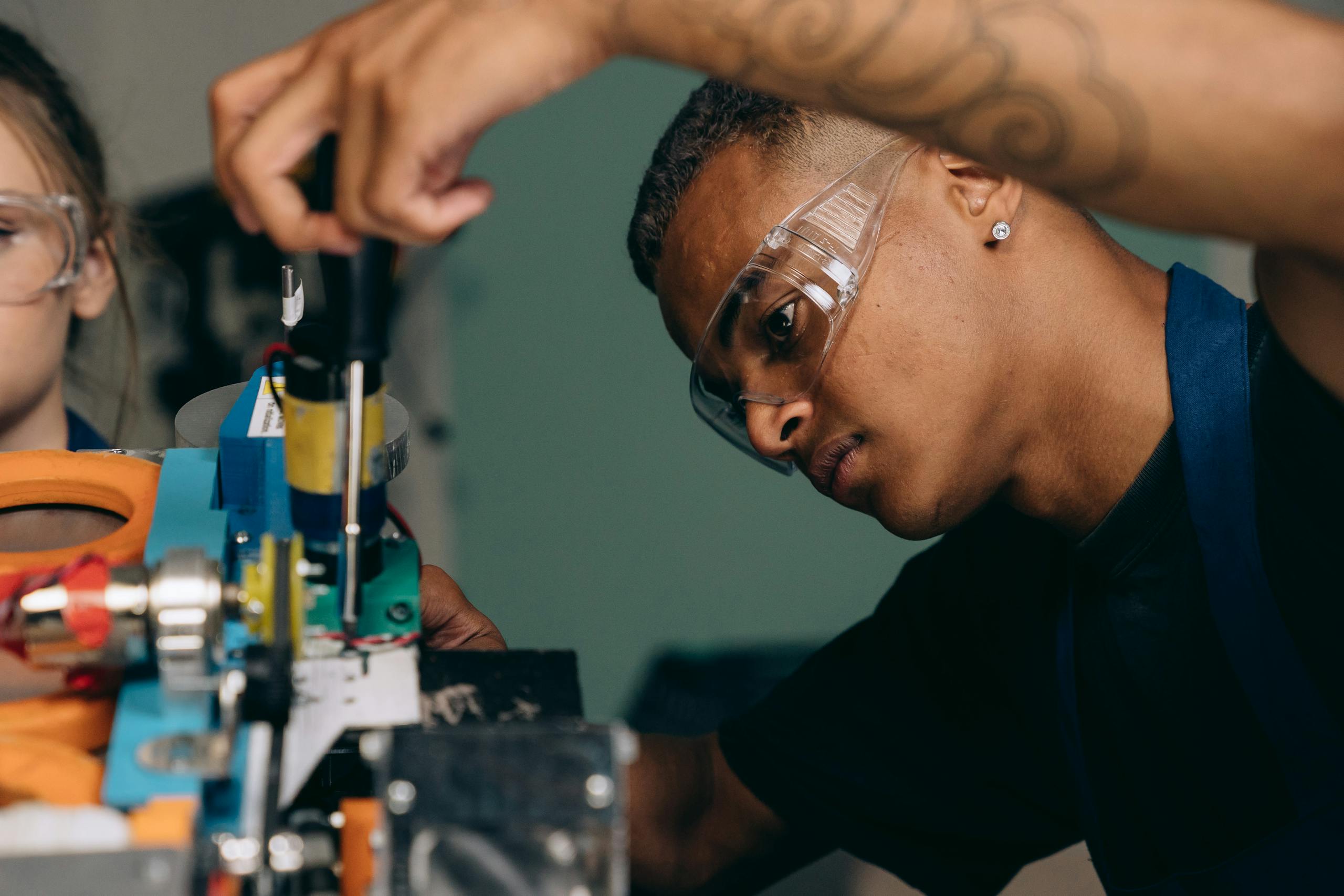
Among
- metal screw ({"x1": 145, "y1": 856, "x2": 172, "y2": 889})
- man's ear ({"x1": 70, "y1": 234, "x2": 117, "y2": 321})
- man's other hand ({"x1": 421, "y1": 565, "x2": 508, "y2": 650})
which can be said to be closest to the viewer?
metal screw ({"x1": 145, "y1": 856, "x2": 172, "y2": 889})

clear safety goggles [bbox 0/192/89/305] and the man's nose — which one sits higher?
clear safety goggles [bbox 0/192/89/305]

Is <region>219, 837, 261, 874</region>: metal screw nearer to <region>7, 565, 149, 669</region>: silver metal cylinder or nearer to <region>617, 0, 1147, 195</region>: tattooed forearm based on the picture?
<region>7, 565, 149, 669</region>: silver metal cylinder

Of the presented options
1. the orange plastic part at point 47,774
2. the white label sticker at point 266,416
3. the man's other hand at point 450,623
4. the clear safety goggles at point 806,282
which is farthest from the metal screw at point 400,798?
the clear safety goggles at point 806,282

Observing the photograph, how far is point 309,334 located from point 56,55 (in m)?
2.17

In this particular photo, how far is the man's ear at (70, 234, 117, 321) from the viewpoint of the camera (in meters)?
1.75

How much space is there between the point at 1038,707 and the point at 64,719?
112cm

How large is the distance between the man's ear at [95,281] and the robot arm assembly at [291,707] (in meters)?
0.77

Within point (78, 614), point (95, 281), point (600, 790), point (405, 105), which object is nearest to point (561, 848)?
point (600, 790)

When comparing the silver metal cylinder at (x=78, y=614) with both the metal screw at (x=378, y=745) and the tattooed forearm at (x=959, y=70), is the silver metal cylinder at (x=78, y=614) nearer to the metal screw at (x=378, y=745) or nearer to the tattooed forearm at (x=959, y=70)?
the metal screw at (x=378, y=745)

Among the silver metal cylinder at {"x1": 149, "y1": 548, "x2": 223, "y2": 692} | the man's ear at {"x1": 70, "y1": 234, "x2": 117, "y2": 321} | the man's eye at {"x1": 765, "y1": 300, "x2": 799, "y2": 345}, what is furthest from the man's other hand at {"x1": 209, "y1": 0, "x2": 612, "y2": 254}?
the man's ear at {"x1": 70, "y1": 234, "x2": 117, "y2": 321}

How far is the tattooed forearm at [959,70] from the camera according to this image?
72cm

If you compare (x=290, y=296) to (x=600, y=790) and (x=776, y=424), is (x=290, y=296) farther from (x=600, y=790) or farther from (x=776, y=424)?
(x=600, y=790)

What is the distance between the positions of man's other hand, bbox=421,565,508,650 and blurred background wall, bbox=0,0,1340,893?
5.51 feet

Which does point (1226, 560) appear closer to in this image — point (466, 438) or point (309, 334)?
point (309, 334)
